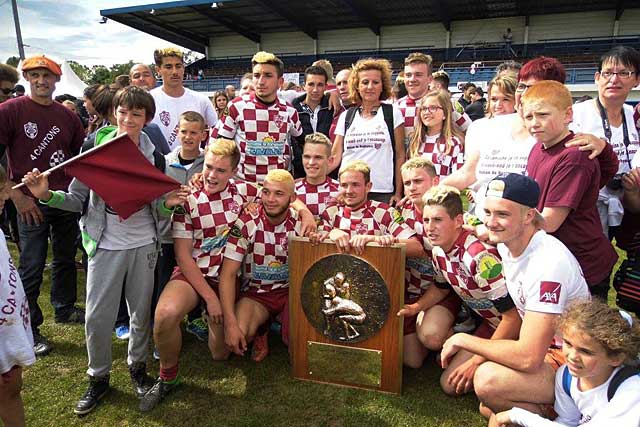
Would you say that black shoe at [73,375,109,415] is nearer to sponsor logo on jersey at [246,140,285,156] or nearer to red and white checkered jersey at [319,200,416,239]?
red and white checkered jersey at [319,200,416,239]

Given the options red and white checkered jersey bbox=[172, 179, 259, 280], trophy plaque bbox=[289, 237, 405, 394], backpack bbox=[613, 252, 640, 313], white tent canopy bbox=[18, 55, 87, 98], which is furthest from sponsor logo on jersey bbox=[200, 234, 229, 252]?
white tent canopy bbox=[18, 55, 87, 98]

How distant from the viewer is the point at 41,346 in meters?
3.49

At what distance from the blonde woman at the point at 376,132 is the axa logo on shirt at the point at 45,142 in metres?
2.41

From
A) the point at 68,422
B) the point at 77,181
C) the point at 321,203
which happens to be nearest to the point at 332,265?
the point at 321,203

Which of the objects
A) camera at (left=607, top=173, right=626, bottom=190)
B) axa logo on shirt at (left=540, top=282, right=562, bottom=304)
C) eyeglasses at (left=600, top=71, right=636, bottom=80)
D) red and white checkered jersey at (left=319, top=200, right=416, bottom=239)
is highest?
eyeglasses at (left=600, top=71, right=636, bottom=80)

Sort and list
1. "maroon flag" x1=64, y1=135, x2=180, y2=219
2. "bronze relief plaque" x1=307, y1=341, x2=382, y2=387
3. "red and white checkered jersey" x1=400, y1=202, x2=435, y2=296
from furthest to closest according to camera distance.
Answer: "red and white checkered jersey" x1=400, y1=202, x2=435, y2=296
"bronze relief plaque" x1=307, y1=341, x2=382, y2=387
"maroon flag" x1=64, y1=135, x2=180, y2=219

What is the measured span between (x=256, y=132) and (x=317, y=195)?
2.57 feet

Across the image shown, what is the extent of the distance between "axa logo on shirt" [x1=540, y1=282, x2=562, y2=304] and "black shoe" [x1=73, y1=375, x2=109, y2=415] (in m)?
2.74

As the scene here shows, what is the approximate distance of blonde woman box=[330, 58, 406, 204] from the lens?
3916 millimetres

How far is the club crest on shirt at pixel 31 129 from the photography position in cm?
360

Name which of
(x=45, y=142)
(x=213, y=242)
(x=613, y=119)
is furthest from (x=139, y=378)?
(x=613, y=119)

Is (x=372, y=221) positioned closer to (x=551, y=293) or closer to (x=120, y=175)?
(x=551, y=293)

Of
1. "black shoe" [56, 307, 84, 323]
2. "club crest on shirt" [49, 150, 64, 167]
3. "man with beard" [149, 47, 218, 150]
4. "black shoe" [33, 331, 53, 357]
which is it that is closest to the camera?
"black shoe" [33, 331, 53, 357]

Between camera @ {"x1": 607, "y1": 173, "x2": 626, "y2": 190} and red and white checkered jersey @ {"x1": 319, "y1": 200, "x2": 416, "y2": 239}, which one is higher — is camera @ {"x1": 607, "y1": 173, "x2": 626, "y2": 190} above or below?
Answer: above
